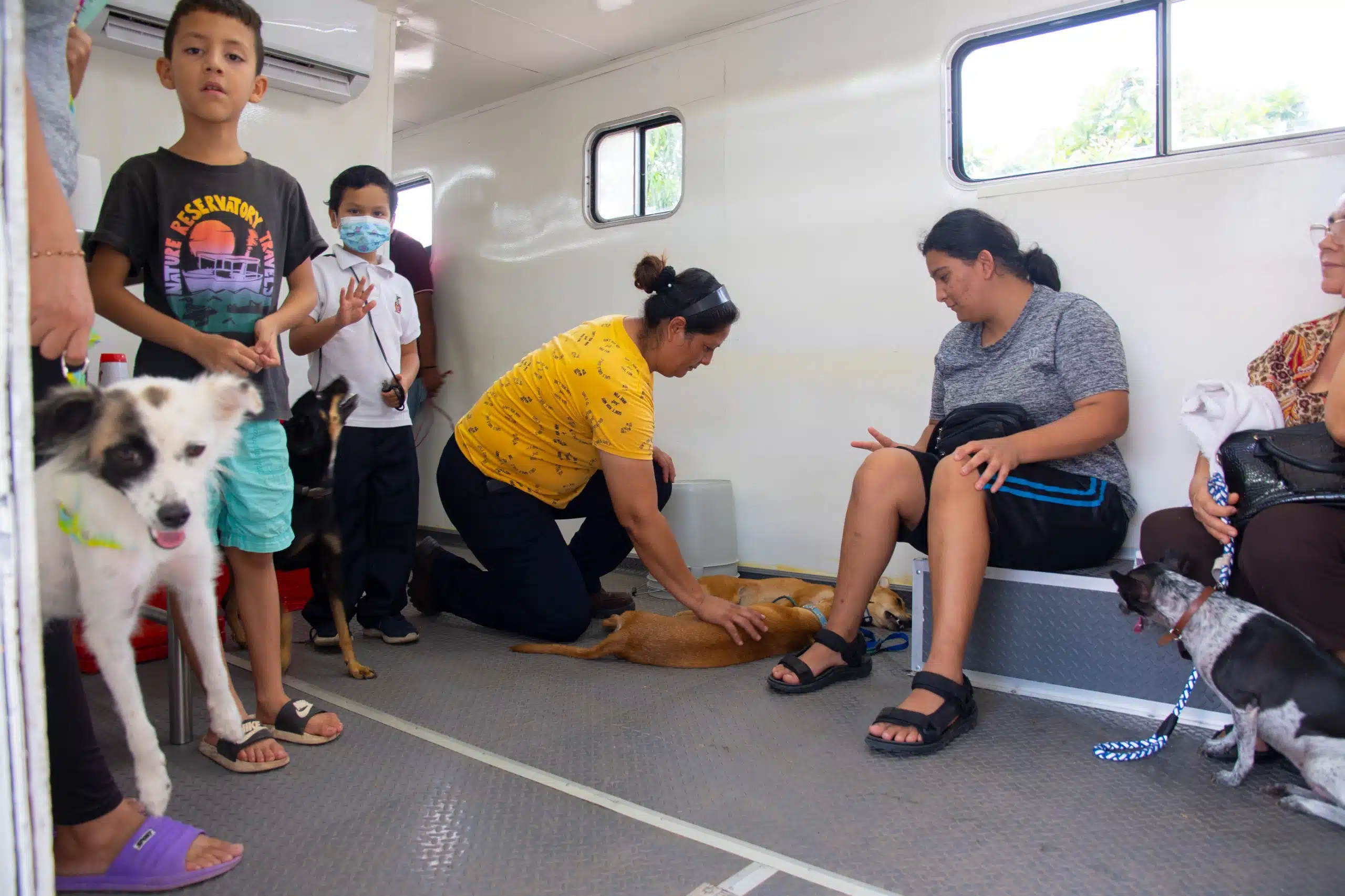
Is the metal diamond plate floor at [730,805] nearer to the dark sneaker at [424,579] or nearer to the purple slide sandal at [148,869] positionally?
the purple slide sandal at [148,869]

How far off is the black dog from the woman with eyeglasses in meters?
2.05

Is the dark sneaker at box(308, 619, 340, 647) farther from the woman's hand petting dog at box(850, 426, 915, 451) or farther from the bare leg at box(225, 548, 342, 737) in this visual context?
the woman's hand petting dog at box(850, 426, 915, 451)

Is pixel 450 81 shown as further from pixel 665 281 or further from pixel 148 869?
pixel 148 869

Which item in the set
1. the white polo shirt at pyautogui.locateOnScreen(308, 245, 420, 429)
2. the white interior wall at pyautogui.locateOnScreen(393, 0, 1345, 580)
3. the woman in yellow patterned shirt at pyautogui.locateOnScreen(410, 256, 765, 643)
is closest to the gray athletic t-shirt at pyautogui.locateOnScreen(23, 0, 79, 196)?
the woman in yellow patterned shirt at pyautogui.locateOnScreen(410, 256, 765, 643)

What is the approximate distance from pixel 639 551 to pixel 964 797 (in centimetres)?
107

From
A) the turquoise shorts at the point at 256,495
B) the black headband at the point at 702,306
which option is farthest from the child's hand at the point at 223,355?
the black headband at the point at 702,306

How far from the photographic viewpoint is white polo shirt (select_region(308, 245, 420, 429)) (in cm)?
274

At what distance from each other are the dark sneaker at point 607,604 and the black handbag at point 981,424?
1.31 meters

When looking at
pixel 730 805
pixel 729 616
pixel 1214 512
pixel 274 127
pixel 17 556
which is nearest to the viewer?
pixel 17 556

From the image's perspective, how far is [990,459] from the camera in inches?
77.0

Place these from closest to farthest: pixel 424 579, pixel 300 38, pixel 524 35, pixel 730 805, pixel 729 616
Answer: pixel 730 805
pixel 729 616
pixel 424 579
pixel 300 38
pixel 524 35

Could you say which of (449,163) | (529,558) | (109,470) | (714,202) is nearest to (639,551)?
(529,558)

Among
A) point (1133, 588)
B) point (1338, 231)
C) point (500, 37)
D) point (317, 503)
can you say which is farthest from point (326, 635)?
point (1338, 231)

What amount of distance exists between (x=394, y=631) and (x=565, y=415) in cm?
93
